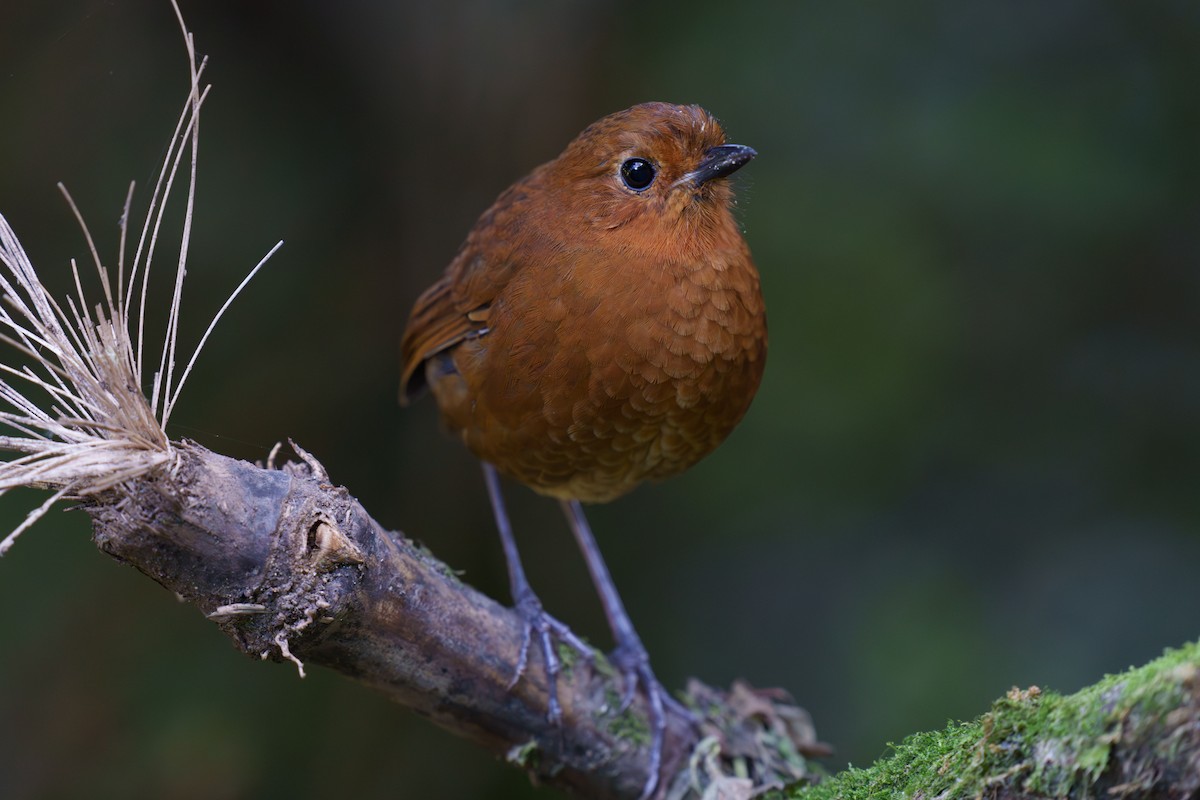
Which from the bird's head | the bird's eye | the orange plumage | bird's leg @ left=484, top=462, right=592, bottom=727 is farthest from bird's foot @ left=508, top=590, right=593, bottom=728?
the bird's eye

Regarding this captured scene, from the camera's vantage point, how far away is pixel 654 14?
4398 mm

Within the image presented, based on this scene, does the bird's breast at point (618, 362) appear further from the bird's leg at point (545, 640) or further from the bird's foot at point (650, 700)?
the bird's foot at point (650, 700)

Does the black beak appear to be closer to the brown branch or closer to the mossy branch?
the brown branch

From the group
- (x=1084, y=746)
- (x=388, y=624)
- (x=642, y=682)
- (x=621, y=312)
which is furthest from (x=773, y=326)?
(x=1084, y=746)

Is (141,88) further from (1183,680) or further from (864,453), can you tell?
(1183,680)

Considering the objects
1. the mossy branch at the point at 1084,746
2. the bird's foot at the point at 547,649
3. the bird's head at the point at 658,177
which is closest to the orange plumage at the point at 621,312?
the bird's head at the point at 658,177

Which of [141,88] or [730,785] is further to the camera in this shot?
[141,88]

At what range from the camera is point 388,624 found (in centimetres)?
248

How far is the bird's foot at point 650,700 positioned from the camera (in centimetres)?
327

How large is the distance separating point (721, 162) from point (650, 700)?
164 centimetres

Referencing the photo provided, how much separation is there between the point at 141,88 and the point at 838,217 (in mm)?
2748

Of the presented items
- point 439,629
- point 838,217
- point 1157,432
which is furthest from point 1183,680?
point 838,217

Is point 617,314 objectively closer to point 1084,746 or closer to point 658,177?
point 658,177

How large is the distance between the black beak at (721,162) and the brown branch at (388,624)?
1.21 meters
